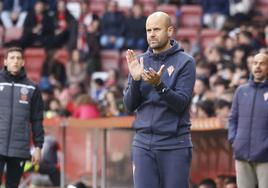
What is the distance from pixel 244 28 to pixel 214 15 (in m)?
2.11

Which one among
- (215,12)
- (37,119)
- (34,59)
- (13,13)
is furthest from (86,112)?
→ (13,13)

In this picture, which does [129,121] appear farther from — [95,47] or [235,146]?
[95,47]

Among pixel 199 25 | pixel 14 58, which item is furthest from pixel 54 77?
pixel 14 58

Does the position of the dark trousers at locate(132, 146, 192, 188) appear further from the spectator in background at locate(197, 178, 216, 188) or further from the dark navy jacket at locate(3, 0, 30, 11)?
the dark navy jacket at locate(3, 0, 30, 11)

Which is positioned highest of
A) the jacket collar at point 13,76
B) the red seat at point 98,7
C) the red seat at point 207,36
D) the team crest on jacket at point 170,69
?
the red seat at point 98,7

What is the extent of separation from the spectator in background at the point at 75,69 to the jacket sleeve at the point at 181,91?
1238 cm

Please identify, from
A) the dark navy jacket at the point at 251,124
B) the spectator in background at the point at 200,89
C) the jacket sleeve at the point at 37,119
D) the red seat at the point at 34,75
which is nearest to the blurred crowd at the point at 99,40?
the red seat at the point at 34,75

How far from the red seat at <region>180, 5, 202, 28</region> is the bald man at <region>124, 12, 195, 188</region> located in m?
13.6

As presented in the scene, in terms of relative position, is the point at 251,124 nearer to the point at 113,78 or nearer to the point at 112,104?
the point at 112,104

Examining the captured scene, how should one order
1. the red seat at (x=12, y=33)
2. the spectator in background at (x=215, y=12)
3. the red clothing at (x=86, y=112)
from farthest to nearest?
the red seat at (x=12, y=33) → the spectator in background at (x=215, y=12) → the red clothing at (x=86, y=112)

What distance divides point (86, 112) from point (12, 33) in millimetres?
7830

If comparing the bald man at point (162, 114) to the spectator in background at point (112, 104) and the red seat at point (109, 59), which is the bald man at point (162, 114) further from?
the red seat at point (109, 59)

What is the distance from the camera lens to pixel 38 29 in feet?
75.1

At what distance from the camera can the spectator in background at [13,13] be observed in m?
23.8
